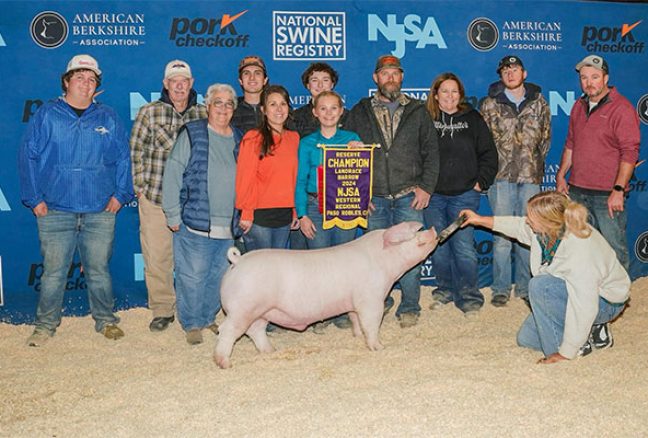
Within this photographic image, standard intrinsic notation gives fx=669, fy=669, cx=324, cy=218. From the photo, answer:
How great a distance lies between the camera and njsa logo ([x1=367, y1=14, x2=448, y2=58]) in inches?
246

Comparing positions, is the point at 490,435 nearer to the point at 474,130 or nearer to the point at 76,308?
the point at 474,130

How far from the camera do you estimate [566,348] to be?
4.16 m

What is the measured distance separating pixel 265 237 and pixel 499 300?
2.30m

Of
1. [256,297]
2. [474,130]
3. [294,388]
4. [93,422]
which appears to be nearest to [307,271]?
[256,297]

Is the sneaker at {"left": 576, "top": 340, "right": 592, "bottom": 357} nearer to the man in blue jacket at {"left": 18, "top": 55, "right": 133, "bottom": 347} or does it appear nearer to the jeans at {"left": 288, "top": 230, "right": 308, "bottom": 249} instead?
the jeans at {"left": 288, "top": 230, "right": 308, "bottom": 249}

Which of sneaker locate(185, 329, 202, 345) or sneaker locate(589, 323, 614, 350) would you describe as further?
sneaker locate(185, 329, 202, 345)

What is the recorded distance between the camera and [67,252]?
16.8 feet

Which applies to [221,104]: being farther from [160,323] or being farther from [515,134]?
[515,134]

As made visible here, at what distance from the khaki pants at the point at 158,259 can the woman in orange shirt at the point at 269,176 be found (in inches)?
33.6

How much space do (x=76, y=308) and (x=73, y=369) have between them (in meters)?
1.78

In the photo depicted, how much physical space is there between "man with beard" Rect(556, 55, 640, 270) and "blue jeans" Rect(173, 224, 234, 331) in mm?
3080

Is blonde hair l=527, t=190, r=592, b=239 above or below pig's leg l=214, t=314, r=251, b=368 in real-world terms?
above

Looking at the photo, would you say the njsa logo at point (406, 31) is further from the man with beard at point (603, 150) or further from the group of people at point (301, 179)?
the man with beard at point (603, 150)

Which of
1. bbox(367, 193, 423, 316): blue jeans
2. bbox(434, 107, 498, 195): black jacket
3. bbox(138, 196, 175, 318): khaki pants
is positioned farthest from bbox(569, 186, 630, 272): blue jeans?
bbox(138, 196, 175, 318): khaki pants
